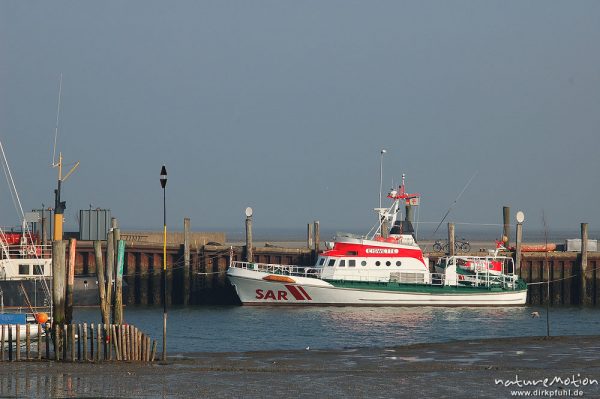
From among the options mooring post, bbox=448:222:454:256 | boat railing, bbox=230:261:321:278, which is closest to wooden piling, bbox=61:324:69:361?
boat railing, bbox=230:261:321:278

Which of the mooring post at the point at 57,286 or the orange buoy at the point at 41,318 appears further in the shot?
the orange buoy at the point at 41,318

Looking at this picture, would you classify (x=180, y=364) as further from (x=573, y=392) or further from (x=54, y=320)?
(x=573, y=392)

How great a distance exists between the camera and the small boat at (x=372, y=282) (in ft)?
170

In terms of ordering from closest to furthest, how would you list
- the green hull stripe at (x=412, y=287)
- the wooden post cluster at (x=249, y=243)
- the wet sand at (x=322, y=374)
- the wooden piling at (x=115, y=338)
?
the wet sand at (x=322, y=374) → the wooden piling at (x=115, y=338) → the green hull stripe at (x=412, y=287) → the wooden post cluster at (x=249, y=243)

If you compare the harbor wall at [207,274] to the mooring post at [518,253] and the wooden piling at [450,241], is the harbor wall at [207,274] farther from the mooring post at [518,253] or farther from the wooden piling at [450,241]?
the wooden piling at [450,241]

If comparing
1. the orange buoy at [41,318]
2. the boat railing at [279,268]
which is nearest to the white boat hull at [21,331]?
the orange buoy at [41,318]

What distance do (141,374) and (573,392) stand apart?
1092 cm

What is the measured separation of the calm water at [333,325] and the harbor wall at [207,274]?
1.69m

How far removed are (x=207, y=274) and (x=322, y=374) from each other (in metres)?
26.8

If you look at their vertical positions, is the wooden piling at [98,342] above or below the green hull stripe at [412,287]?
below

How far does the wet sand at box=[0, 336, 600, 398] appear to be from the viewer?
25.0 meters

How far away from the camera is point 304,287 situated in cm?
5138

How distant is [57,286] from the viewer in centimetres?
3012

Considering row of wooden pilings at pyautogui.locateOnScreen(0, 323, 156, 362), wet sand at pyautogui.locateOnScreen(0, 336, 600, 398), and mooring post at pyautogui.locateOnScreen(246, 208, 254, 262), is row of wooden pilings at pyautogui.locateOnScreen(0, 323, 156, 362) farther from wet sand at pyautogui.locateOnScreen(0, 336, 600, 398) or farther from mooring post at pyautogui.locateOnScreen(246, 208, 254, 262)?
mooring post at pyautogui.locateOnScreen(246, 208, 254, 262)
